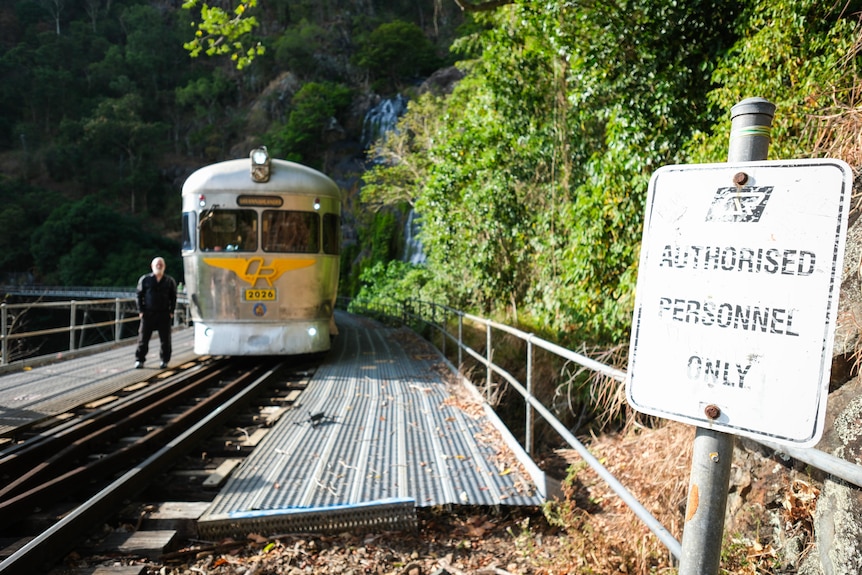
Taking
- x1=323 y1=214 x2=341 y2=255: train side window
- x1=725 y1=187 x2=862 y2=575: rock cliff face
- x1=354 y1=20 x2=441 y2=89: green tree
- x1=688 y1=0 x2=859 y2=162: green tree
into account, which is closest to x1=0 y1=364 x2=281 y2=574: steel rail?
x1=725 y1=187 x2=862 y2=575: rock cliff face

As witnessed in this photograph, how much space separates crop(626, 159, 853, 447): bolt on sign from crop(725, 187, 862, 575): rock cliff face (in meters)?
1.11

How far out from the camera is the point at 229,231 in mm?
8742

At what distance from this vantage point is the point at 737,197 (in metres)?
1.30

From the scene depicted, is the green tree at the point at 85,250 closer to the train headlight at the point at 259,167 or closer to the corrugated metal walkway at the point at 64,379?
the corrugated metal walkway at the point at 64,379

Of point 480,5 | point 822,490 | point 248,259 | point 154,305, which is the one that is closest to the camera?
point 822,490

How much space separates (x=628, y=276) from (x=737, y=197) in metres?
4.72

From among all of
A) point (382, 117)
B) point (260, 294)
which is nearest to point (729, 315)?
point (260, 294)

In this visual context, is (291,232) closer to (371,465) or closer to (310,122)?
(371,465)

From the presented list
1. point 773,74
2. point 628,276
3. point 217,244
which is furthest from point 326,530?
point 217,244

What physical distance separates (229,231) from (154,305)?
5.39 feet

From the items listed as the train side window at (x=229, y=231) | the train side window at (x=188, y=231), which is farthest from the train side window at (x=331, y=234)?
the train side window at (x=188, y=231)

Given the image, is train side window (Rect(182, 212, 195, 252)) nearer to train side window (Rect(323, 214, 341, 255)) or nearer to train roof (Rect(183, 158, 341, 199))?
train roof (Rect(183, 158, 341, 199))

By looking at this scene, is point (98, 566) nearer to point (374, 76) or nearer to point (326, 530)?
point (326, 530)

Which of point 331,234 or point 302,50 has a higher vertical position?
point 302,50
